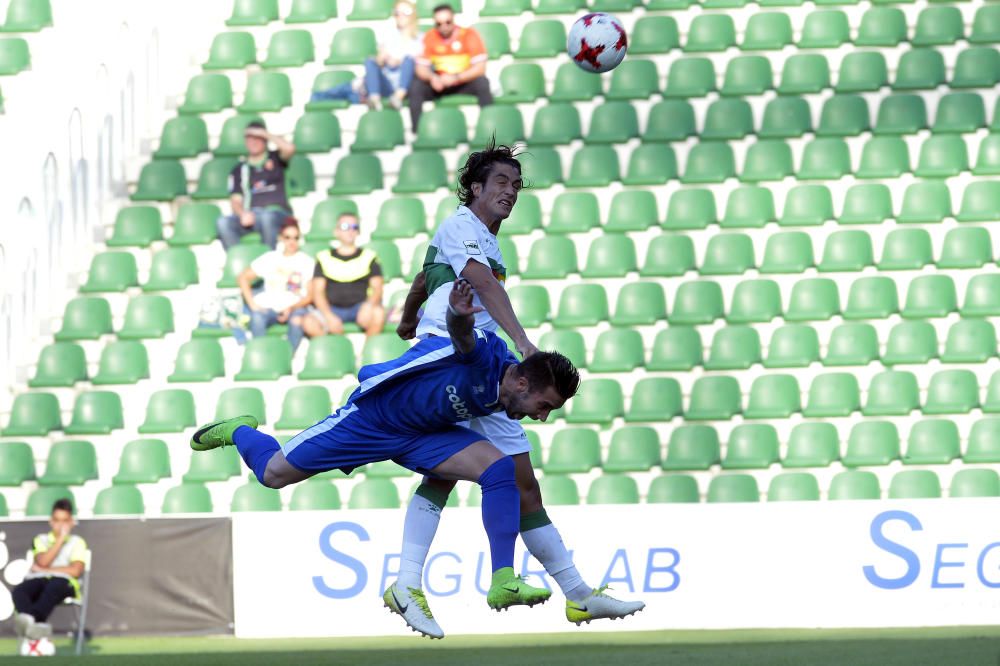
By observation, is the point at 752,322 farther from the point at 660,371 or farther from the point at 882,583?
the point at 882,583

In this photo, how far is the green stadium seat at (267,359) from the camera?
13203 millimetres

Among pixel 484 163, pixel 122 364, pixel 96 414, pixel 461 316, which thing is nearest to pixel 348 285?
pixel 122 364

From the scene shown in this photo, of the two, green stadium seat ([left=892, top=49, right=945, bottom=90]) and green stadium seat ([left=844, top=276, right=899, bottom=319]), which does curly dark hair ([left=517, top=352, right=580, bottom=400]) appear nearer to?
green stadium seat ([left=844, top=276, right=899, bottom=319])

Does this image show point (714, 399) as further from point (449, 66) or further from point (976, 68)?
point (976, 68)

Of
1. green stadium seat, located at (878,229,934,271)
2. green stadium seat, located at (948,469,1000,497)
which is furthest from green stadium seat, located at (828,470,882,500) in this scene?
green stadium seat, located at (878,229,934,271)

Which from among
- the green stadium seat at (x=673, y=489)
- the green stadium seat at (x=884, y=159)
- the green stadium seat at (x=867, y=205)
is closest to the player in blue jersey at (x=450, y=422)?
the green stadium seat at (x=673, y=489)

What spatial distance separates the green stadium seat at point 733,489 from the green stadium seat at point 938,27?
520cm

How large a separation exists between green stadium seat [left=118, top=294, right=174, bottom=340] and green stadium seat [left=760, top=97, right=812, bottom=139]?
569cm

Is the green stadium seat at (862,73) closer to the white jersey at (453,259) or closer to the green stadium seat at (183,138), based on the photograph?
the green stadium seat at (183,138)

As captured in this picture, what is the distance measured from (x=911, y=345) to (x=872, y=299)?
54cm

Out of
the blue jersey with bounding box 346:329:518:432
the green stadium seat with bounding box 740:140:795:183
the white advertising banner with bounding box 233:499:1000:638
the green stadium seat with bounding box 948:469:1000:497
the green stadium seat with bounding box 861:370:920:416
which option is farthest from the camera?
the green stadium seat with bounding box 740:140:795:183

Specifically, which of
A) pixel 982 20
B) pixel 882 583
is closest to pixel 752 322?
pixel 882 583

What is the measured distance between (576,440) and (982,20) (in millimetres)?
6074

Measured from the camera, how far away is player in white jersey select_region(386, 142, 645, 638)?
661cm
